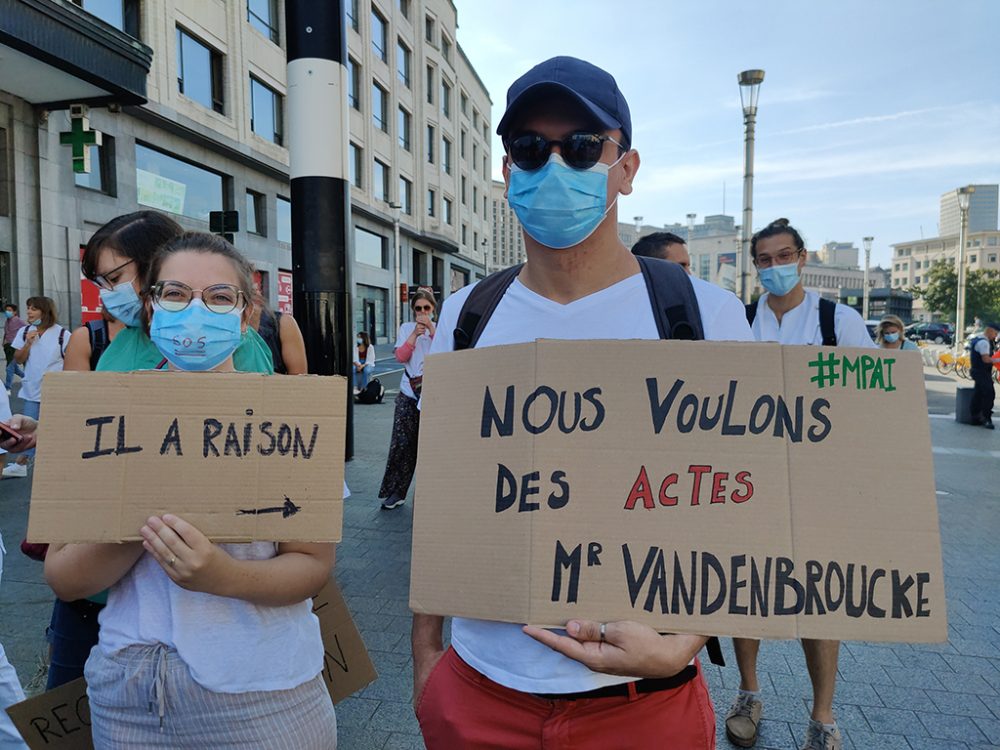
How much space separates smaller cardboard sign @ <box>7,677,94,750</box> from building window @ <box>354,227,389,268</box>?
28462 millimetres

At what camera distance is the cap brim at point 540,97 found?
147 centimetres

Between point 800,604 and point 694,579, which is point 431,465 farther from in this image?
point 800,604

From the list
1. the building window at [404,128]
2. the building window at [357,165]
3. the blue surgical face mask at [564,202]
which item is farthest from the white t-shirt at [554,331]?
the building window at [404,128]

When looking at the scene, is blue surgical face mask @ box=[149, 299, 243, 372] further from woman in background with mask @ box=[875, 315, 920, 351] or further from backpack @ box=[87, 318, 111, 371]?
woman in background with mask @ box=[875, 315, 920, 351]

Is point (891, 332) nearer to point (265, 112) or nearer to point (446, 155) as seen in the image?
point (265, 112)

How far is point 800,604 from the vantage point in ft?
3.99

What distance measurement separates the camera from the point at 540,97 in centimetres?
152

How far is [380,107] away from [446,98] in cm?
1169

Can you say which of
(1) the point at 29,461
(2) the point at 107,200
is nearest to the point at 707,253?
(2) the point at 107,200

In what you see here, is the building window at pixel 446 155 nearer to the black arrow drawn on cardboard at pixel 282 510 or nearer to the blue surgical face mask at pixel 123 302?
the blue surgical face mask at pixel 123 302

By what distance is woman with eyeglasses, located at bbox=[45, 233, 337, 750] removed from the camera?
1448mm

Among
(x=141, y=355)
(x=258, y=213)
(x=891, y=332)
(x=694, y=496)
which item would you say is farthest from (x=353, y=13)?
(x=694, y=496)

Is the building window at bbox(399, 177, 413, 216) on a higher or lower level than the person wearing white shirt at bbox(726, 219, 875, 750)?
higher

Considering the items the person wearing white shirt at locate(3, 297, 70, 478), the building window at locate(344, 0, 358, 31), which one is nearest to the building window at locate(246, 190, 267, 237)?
the building window at locate(344, 0, 358, 31)
